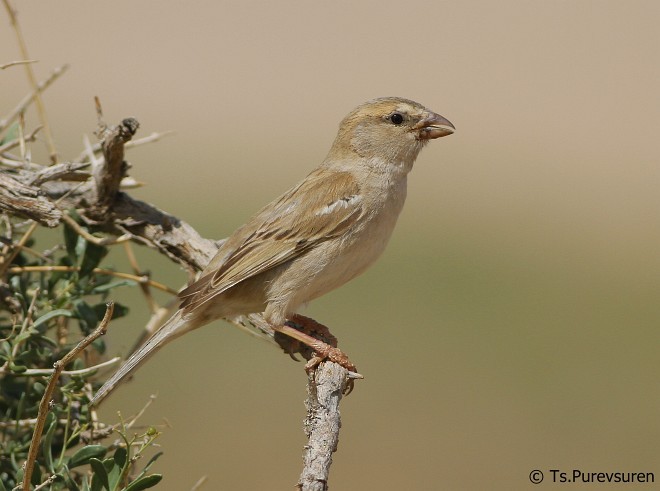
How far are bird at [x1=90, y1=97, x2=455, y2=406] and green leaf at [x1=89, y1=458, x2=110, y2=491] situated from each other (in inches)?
47.0

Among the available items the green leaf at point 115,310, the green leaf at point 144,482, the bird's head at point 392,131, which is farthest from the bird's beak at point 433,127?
the green leaf at point 144,482

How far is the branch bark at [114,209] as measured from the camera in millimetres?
3676

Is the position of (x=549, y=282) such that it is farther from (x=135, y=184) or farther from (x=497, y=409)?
(x=135, y=184)

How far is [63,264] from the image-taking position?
411 centimetres

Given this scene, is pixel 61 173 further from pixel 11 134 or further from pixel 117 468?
pixel 117 468

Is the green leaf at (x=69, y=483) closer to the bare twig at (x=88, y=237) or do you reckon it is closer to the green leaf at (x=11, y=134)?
the bare twig at (x=88, y=237)

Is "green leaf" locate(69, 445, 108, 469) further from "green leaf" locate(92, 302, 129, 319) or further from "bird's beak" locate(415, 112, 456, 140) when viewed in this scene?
"bird's beak" locate(415, 112, 456, 140)

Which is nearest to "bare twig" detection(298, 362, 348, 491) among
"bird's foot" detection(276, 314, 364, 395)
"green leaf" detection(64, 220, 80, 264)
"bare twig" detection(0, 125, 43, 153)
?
Answer: "bird's foot" detection(276, 314, 364, 395)

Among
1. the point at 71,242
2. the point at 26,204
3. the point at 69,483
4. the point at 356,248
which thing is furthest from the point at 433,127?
the point at 69,483

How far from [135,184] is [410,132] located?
1.66 metres

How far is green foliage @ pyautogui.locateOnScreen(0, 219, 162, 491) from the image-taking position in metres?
3.22

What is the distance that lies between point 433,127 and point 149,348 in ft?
6.76

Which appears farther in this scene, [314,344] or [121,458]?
[314,344]

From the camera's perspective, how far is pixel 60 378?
12.4ft
